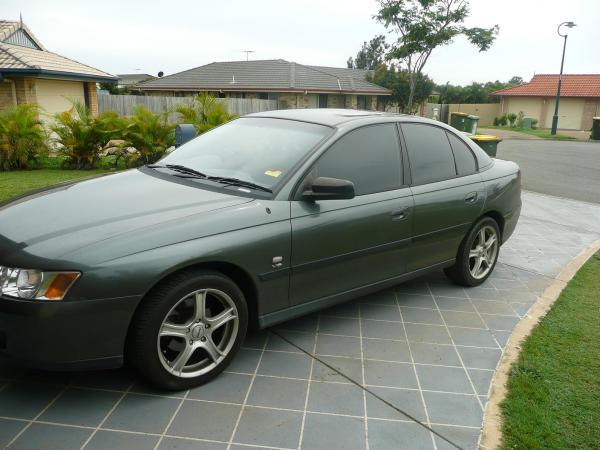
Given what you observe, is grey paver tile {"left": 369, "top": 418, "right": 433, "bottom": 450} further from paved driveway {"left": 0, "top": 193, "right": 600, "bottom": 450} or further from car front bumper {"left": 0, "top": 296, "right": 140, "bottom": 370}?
car front bumper {"left": 0, "top": 296, "right": 140, "bottom": 370}

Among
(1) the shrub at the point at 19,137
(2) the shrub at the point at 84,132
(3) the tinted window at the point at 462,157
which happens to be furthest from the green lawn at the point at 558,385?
(1) the shrub at the point at 19,137

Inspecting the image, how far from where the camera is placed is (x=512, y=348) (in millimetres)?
4086

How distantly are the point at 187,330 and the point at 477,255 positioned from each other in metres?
3.27

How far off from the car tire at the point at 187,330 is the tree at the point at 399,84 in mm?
43140

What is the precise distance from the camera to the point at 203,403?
3160 millimetres

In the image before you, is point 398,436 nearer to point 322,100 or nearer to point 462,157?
point 462,157

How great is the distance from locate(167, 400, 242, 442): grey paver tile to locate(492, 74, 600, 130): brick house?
4737cm

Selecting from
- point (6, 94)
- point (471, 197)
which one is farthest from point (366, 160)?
point (6, 94)

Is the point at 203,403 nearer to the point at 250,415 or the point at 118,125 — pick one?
the point at 250,415

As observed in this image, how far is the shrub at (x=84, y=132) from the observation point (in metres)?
12.0

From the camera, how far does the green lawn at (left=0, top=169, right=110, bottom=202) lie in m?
9.14

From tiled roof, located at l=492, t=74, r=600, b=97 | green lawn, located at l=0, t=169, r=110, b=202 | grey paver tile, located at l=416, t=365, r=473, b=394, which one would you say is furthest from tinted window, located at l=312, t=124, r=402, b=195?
tiled roof, located at l=492, t=74, r=600, b=97

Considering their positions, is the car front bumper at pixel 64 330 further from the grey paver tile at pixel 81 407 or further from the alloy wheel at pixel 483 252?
the alloy wheel at pixel 483 252

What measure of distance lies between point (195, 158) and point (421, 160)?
75.6 inches
